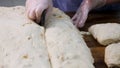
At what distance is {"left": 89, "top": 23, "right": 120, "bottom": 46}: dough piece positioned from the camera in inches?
44.8

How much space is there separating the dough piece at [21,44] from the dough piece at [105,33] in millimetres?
254

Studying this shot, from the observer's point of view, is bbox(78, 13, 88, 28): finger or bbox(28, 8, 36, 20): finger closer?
bbox(28, 8, 36, 20): finger

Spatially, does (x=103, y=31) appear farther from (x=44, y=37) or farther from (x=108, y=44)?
(x=44, y=37)

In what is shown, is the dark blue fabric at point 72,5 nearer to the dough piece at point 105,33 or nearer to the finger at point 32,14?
the dough piece at point 105,33

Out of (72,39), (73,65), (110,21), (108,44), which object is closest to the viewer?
(73,65)

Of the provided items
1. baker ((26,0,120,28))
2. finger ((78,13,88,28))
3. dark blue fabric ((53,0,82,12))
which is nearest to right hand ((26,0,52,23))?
baker ((26,0,120,28))

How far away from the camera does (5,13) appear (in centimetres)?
117

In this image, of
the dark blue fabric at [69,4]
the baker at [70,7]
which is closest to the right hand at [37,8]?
the baker at [70,7]

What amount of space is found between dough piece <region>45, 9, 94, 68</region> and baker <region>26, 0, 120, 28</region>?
0.20 ft

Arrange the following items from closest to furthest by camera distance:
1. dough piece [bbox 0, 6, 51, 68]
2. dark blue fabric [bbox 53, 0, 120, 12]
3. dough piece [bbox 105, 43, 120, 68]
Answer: dough piece [bbox 0, 6, 51, 68] < dough piece [bbox 105, 43, 120, 68] < dark blue fabric [bbox 53, 0, 120, 12]

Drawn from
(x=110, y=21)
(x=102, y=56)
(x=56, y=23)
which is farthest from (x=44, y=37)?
(x=110, y=21)

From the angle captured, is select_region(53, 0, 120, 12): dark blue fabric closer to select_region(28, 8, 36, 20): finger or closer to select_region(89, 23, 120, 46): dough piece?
select_region(89, 23, 120, 46): dough piece

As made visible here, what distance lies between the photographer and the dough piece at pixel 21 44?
35.0 inches

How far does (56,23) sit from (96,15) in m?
0.37
